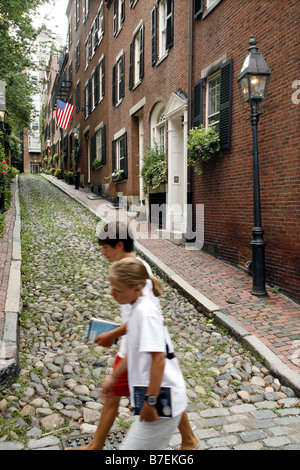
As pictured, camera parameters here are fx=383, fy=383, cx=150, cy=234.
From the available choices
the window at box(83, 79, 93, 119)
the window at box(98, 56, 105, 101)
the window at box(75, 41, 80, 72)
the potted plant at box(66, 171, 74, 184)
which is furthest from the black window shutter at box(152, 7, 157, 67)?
the potted plant at box(66, 171, 74, 184)

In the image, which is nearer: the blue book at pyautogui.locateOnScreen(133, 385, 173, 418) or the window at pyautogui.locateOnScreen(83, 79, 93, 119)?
the blue book at pyautogui.locateOnScreen(133, 385, 173, 418)

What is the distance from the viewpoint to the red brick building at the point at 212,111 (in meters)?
6.02

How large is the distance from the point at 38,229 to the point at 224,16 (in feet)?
23.9

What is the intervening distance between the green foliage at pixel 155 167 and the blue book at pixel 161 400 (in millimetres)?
9841

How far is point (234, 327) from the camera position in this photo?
4.90 meters

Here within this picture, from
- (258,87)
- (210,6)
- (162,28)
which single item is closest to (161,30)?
(162,28)

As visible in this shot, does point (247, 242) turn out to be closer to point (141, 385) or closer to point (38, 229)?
point (141, 385)

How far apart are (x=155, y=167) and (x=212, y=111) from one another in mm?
3129

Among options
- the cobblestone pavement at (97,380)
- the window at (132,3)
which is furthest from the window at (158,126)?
the cobblestone pavement at (97,380)

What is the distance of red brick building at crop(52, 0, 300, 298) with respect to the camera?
19.7 ft

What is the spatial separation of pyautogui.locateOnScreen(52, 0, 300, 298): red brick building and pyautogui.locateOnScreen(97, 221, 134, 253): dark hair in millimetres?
3969

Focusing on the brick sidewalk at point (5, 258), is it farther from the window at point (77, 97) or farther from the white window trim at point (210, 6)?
the window at point (77, 97)

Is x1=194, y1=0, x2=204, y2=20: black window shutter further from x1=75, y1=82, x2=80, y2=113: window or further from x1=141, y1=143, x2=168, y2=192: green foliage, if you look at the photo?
x1=75, y1=82, x2=80, y2=113: window
